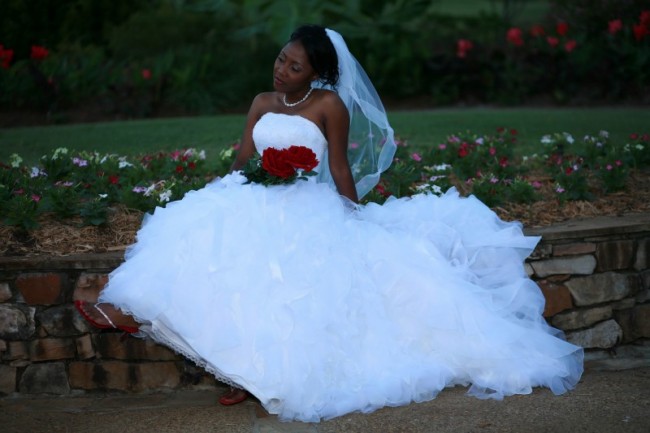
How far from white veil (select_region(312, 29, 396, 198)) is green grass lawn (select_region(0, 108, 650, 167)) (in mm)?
1741

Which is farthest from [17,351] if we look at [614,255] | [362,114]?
[614,255]

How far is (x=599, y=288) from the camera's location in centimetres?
491

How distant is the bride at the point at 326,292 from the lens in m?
3.90

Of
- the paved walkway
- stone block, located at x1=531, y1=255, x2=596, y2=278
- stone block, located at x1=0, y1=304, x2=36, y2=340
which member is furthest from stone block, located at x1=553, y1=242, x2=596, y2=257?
stone block, located at x1=0, y1=304, x2=36, y2=340

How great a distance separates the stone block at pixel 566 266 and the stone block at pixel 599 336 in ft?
1.12

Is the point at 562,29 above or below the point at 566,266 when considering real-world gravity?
above

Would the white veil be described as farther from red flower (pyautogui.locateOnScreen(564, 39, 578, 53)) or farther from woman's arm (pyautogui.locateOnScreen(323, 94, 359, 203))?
red flower (pyautogui.locateOnScreen(564, 39, 578, 53))

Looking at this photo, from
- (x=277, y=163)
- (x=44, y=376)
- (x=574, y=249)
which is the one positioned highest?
(x=277, y=163)

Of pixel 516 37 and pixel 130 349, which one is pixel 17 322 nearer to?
pixel 130 349

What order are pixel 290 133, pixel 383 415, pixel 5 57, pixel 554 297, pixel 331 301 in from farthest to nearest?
pixel 5 57 → pixel 554 297 → pixel 290 133 → pixel 331 301 → pixel 383 415

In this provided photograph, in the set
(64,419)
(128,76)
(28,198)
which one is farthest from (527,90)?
(64,419)

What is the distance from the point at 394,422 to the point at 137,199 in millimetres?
2135

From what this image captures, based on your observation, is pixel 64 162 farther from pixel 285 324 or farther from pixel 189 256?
pixel 285 324

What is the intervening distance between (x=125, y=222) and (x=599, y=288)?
2.79m
